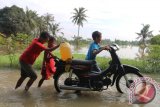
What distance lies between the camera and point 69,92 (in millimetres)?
9070

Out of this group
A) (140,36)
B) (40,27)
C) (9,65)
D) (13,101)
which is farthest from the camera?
(140,36)

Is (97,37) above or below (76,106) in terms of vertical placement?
above

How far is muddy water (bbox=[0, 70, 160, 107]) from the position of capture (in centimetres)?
759

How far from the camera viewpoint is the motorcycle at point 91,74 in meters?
8.41

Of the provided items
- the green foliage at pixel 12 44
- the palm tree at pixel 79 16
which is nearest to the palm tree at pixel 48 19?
the palm tree at pixel 79 16

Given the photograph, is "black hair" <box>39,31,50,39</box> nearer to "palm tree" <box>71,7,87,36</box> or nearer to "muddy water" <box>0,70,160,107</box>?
"muddy water" <box>0,70,160,107</box>

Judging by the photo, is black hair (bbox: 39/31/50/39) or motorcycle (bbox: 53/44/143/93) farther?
black hair (bbox: 39/31/50/39)

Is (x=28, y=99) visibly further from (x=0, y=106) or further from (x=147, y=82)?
(x=147, y=82)

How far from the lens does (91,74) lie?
27.9 feet

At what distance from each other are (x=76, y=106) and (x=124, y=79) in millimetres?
1905

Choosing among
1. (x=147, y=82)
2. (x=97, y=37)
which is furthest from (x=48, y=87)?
(x=147, y=82)

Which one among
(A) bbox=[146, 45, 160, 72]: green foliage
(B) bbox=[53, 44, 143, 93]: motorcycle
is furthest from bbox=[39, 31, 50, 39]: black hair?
(A) bbox=[146, 45, 160, 72]: green foliage

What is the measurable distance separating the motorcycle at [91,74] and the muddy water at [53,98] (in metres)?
0.27

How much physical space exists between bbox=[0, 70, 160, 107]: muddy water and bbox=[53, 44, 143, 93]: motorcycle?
0.27m
